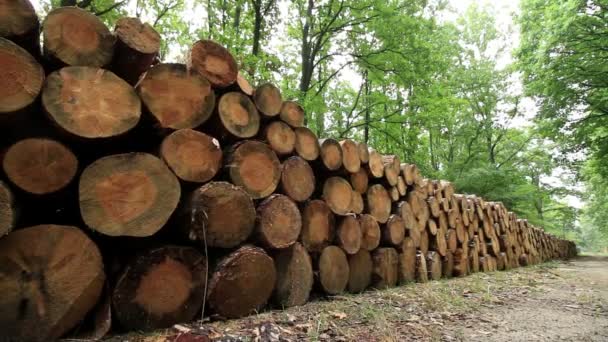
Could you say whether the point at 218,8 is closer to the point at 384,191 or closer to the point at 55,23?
the point at 384,191

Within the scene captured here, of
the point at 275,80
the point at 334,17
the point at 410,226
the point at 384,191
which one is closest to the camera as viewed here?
the point at 384,191

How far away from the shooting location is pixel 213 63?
2234mm

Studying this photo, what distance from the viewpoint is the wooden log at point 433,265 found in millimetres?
4254

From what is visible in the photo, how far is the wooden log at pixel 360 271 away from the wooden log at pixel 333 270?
13 cm

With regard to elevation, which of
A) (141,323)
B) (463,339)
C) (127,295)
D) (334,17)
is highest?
(334,17)

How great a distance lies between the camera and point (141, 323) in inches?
66.2

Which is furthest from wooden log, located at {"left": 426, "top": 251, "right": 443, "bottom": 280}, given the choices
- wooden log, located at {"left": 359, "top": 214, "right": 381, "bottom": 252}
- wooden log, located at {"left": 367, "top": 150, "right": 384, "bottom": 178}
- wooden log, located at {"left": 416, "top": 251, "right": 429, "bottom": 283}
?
wooden log, located at {"left": 367, "top": 150, "right": 384, "bottom": 178}

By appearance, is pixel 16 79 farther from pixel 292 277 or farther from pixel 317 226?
pixel 317 226

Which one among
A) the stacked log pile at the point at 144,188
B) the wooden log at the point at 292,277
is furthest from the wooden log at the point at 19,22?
the wooden log at the point at 292,277

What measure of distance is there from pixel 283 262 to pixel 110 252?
1.15m

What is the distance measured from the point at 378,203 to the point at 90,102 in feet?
9.25

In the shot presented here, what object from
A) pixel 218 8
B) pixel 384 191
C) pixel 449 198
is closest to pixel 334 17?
pixel 218 8

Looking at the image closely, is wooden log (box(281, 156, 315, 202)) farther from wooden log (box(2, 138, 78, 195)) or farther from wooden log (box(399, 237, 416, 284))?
wooden log (box(399, 237, 416, 284))

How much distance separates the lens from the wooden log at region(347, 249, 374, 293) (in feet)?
10.4
